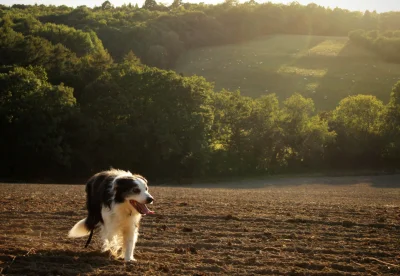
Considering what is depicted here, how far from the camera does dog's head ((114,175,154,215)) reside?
1034 centimetres

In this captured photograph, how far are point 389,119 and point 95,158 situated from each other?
32529 millimetres

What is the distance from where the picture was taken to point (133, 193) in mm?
10383

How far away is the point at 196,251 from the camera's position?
37.4ft

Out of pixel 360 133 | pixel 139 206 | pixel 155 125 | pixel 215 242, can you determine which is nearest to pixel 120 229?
pixel 139 206

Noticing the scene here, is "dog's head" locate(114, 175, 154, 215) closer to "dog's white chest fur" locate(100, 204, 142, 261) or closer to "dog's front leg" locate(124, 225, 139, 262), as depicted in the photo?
"dog's white chest fur" locate(100, 204, 142, 261)

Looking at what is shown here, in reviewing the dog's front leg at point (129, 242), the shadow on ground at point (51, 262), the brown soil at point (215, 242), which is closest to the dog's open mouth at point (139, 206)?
the dog's front leg at point (129, 242)

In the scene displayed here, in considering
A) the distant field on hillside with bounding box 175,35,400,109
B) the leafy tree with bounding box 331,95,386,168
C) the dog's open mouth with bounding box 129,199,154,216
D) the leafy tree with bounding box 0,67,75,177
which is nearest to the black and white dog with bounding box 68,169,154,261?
the dog's open mouth with bounding box 129,199,154,216

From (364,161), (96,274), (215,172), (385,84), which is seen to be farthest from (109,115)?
(385,84)

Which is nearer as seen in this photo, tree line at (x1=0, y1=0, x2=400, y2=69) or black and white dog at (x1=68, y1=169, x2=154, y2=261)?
black and white dog at (x1=68, y1=169, x2=154, y2=261)

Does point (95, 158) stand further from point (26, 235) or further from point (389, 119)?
point (26, 235)

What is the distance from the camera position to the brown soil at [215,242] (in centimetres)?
980

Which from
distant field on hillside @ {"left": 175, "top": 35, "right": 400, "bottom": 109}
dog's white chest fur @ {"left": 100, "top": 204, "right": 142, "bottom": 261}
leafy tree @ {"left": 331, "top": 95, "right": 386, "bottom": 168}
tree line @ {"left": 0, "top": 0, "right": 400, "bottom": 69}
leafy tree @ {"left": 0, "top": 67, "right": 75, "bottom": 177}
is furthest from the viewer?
tree line @ {"left": 0, "top": 0, "right": 400, "bottom": 69}

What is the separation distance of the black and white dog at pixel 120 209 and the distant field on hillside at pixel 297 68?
74.4m

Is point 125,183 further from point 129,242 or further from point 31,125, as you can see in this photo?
point 31,125
